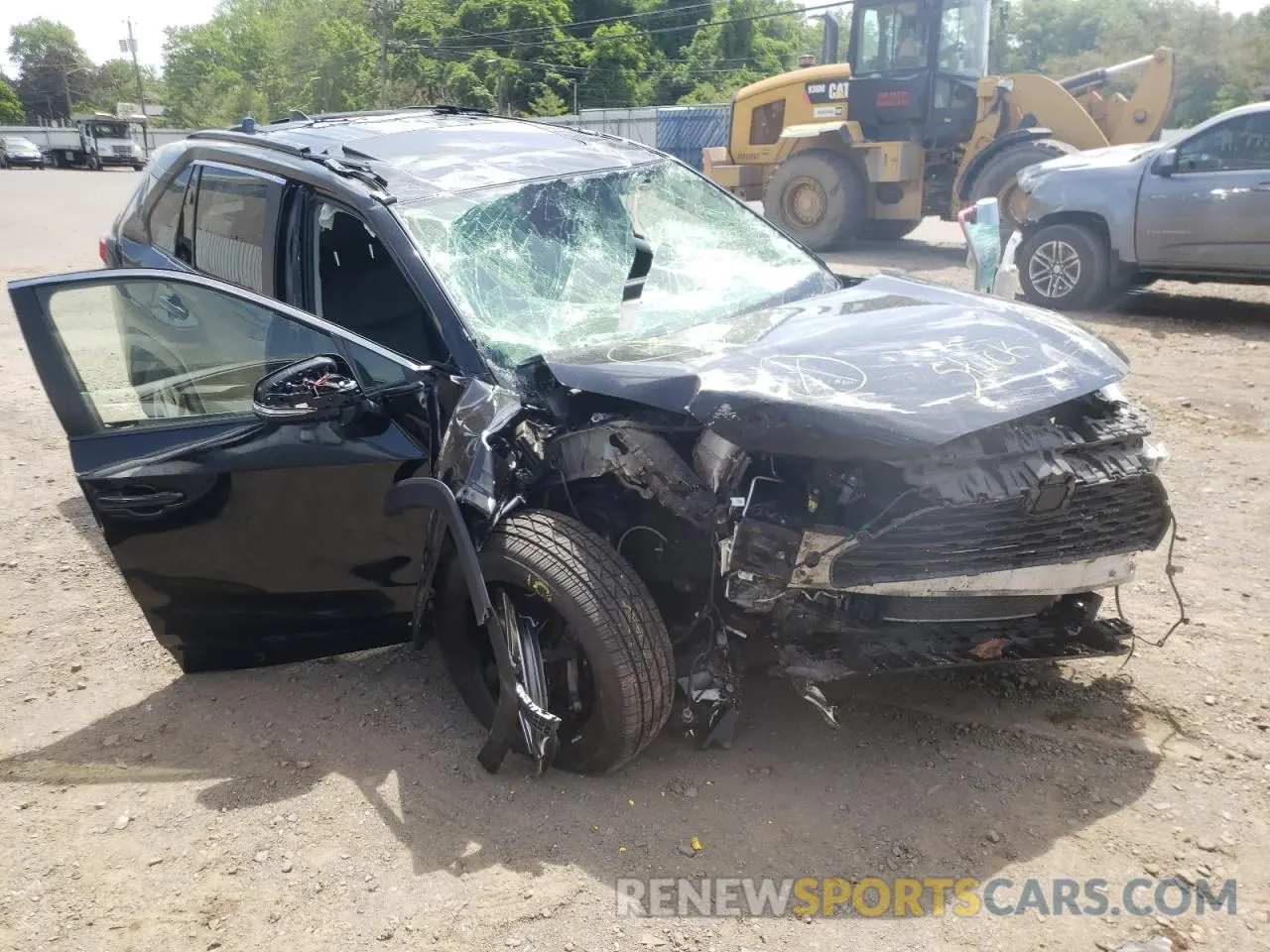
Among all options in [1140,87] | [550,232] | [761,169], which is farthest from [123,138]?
[550,232]

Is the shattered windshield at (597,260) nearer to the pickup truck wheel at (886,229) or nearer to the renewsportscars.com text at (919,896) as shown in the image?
the renewsportscars.com text at (919,896)

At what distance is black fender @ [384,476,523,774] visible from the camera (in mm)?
2826

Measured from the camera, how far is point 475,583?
2.83m

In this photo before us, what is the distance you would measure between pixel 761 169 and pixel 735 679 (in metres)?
12.9

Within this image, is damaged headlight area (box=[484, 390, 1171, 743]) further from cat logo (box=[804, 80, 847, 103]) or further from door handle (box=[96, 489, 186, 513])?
cat logo (box=[804, 80, 847, 103])

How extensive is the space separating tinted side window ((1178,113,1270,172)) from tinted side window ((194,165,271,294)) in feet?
25.5

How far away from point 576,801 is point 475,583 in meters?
0.71

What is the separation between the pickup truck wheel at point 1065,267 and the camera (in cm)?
891

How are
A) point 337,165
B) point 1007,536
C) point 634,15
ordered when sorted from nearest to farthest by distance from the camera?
1. point 1007,536
2. point 337,165
3. point 634,15

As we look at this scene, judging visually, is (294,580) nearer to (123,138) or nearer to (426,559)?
(426,559)

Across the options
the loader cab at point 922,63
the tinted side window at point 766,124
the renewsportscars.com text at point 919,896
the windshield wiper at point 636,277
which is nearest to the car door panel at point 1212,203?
the loader cab at point 922,63

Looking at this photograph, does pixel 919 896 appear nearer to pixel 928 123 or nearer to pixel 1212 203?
pixel 1212 203

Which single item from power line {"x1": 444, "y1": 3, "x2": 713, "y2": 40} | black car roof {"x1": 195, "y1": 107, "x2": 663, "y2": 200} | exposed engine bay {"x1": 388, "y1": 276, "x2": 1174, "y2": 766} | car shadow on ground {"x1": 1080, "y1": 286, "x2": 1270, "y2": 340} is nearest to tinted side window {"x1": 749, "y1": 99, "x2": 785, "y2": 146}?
car shadow on ground {"x1": 1080, "y1": 286, "x2": 1270, "y2": 340}

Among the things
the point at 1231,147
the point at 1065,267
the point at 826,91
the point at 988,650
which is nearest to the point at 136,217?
the point at 988,650
